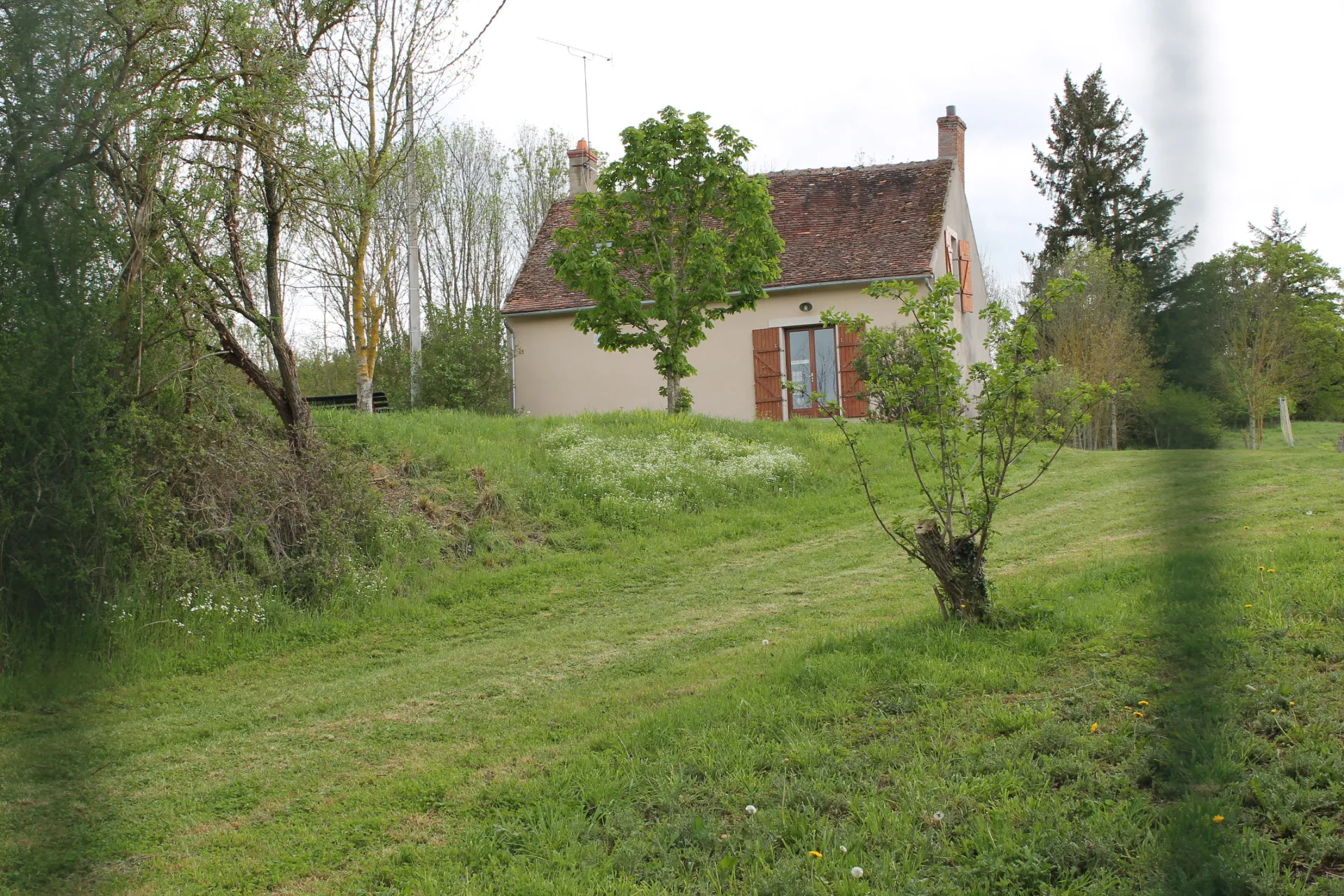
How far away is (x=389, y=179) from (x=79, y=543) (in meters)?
13.9

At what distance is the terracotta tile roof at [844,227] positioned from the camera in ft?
70.3

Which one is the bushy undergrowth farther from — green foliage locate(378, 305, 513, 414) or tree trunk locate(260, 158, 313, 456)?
green foliage locate(378, 305, 513, 414)

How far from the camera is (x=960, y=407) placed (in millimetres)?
6637

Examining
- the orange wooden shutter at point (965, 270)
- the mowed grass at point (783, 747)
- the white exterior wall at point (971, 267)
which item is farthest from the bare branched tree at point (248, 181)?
the orange wooden shutter at point (965, 270)

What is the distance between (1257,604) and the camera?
16.8 feet

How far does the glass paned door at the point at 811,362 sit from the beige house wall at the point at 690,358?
362mm

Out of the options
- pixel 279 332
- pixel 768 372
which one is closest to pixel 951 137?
pixel 768 372

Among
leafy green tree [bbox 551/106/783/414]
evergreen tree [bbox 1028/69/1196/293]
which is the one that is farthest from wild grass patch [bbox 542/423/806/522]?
evergreen tree [bbox 1028/69/1196/293]

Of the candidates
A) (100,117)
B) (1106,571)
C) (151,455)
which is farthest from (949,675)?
(151,455)

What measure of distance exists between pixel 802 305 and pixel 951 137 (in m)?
6.22

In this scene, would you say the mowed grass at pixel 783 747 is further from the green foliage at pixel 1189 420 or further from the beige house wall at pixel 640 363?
the beige house wall at pixel 640 363

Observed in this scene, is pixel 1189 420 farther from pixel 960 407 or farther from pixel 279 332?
pixel 279 332

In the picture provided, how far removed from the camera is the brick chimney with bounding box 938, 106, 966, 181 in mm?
23953

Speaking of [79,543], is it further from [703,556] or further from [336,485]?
[703,556]
